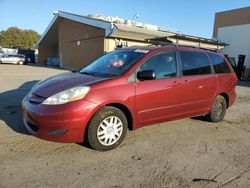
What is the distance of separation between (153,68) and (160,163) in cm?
179

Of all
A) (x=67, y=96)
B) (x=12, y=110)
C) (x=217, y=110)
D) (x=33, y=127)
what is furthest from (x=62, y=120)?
(x=217, y=110)

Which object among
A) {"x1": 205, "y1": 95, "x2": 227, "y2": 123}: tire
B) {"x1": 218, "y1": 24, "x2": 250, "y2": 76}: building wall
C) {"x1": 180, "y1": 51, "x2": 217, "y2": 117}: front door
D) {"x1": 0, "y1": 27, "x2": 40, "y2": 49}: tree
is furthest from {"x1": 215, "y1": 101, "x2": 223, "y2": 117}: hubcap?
{"x1": 0, "y1": 27, "x2": 40, "y2": 49}: tree

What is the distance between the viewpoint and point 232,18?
95.2 feet

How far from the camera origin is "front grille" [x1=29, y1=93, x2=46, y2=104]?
4289mm

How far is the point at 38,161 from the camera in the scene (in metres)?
3.96

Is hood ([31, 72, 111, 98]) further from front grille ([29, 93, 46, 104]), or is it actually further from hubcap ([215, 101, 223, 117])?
hubcap ([215, 101, 223, 117])

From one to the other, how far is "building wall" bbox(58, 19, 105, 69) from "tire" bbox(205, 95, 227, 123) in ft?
59.8

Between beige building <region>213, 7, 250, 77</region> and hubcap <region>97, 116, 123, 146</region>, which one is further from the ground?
beige building <region>213, 7, 250, 77</region>

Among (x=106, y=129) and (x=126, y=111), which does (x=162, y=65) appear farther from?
(x=106, y=129)

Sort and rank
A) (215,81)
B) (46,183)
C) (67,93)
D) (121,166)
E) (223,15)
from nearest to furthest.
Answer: (46,183), (121,166), (67,93), (215,81), (223,15)

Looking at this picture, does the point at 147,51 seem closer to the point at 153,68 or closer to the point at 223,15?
the point at 153,68

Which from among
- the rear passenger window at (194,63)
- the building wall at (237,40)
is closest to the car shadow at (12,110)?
the rear passenger window at (194,63)

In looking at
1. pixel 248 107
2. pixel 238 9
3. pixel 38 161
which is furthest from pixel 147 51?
pixel 238 9

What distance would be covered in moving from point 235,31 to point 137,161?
27.6m
